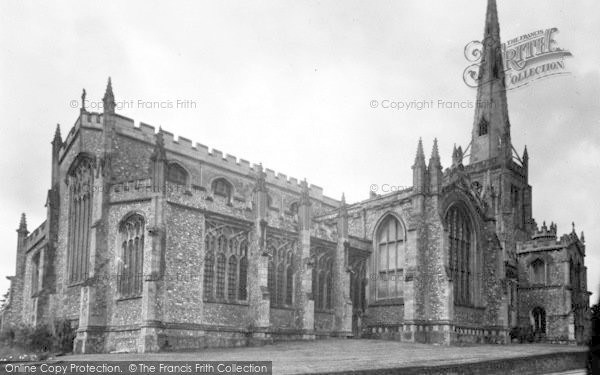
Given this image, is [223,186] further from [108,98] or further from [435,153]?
[435,153]

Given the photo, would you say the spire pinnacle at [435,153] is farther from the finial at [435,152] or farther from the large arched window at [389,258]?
the large arched window at [389,258]

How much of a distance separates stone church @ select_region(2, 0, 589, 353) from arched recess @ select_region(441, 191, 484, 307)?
0.11 m

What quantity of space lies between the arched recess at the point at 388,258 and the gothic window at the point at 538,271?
1874cm

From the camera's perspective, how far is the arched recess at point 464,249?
38.5m

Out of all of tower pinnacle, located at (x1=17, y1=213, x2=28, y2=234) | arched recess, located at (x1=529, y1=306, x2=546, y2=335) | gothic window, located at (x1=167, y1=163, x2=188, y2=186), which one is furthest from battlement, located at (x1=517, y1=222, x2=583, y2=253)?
tower pinnacle, located at (x1=17, y1=213, x2=28, y2=234)

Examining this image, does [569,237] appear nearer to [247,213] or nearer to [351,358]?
[247,213]

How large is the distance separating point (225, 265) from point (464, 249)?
606 inches

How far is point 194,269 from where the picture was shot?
3059cm

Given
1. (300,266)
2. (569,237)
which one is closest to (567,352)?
(300,266)

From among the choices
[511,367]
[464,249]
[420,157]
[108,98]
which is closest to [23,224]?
[108,98]

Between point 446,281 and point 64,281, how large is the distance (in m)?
20.0

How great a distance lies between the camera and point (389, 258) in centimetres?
3931

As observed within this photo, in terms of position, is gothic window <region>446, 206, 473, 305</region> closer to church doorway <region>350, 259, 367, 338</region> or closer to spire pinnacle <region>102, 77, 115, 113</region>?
church doorway <region>350, 259, 367, 338</region>

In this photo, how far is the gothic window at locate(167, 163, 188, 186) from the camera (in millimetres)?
40156
